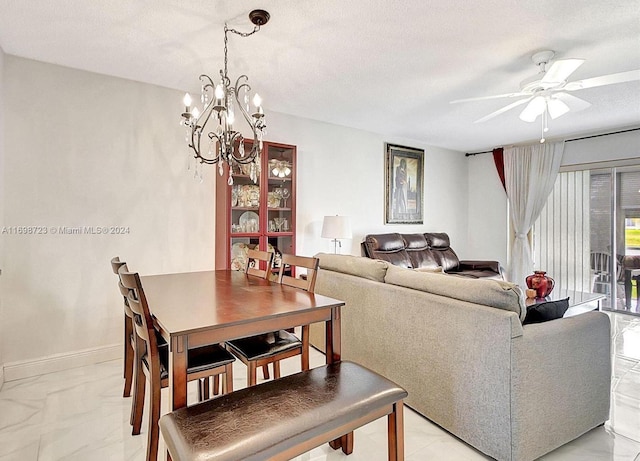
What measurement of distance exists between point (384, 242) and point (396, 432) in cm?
325

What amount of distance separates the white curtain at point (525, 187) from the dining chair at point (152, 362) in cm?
506

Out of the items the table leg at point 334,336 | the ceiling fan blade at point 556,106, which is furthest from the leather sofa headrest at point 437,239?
the table leg at point 334,336

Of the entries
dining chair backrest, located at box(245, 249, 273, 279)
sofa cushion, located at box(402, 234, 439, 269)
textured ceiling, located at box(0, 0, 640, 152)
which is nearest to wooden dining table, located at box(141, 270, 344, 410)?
dining chair backrest, located at box(245, 249, 273, 279)

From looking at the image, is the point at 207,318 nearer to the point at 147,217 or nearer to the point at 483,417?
the point at 483,417

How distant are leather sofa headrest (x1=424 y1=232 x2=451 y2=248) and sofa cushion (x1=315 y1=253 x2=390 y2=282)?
2.76m

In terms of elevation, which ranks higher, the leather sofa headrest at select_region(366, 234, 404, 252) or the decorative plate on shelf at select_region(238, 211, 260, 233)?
the decorative plate on shelf at select_region(238, 211, 260, 233)

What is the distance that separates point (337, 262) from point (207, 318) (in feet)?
4.92

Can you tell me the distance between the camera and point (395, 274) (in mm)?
2285

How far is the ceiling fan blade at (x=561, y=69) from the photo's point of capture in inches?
83.7

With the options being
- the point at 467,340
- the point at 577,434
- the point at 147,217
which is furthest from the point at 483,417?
the point at 147,217

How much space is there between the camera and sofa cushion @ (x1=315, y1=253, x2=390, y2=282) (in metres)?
2.43

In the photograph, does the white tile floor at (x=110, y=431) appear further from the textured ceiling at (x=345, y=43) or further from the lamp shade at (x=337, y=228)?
the textured ceiling at (x=345, y=43)

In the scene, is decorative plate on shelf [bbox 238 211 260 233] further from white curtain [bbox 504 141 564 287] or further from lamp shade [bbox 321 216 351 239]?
white curtain [bbox 504 141 564 287]

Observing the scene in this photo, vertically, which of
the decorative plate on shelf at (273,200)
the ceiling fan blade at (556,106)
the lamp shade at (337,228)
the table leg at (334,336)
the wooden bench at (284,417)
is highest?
the ceiling fan blade at (556,106)
